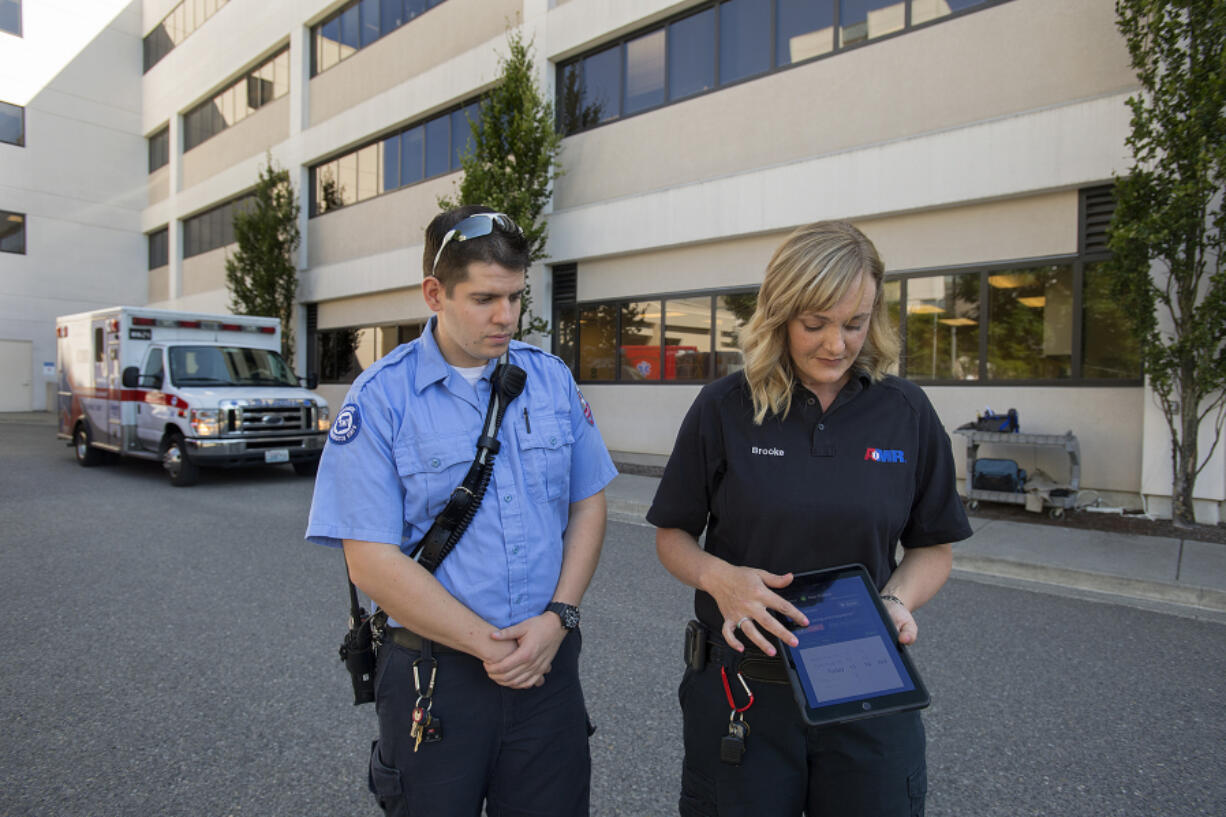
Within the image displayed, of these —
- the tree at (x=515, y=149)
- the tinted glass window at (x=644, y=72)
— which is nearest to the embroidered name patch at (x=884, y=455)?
the tree at (x=515, y=149)

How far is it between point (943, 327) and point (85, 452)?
46.3 ft

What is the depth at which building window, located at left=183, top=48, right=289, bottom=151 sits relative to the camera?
73.6 ft

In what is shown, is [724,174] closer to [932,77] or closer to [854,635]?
[932,77]

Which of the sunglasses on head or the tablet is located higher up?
the sunglasses on head

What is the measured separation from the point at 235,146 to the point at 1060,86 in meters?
23.9

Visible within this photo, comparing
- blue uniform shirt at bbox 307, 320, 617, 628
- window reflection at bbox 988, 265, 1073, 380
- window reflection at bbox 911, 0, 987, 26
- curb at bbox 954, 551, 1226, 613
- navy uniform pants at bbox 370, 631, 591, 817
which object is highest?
window reflection at bbox 911, 0, 987, 26

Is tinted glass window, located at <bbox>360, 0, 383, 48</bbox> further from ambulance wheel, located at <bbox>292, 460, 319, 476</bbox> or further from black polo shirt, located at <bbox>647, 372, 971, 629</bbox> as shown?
black polo shirt, located at <bbox>647, 372, 971, 629</bbox>

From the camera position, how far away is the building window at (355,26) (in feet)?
58.9

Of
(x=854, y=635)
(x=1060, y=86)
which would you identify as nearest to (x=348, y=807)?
(x=854, y=635)

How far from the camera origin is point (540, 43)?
1446 centimetres

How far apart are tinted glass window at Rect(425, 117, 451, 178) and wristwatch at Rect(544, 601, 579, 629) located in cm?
1647

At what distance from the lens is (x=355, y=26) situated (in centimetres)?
1950

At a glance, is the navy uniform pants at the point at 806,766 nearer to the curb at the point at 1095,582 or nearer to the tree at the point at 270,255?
the curb at the point at 1095,582

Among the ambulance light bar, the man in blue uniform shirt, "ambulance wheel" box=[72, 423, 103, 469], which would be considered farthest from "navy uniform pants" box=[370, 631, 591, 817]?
"ambulance wheel" box=[72, 423, 103, 469]
